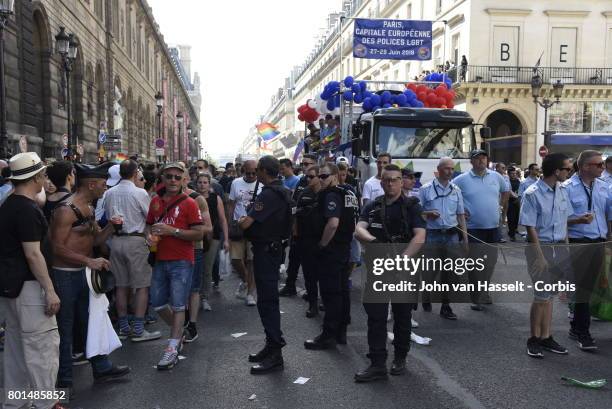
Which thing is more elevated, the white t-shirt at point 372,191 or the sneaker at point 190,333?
the white t-shirt at point 372,191

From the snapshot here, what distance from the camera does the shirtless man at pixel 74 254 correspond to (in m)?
4.64

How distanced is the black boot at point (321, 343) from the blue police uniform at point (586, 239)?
2.52 meters

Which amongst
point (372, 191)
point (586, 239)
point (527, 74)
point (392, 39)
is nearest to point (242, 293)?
point (372, 191)

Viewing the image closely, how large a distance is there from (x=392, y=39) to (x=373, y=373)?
15.9 metres

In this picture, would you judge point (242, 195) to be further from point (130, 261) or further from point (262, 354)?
point (262, 354)

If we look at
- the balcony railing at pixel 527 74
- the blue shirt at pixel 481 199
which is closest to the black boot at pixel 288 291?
the blue shirt at pixel 481 199

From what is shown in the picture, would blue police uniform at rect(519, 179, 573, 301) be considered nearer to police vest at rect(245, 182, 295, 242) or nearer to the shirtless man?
police vest at rect(245, 182, 295, 242)

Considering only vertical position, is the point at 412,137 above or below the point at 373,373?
above

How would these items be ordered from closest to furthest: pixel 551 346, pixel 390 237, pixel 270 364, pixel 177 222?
pixel 390 237 < pixel 270 364 < pixel 177 222 < pixel 551 346

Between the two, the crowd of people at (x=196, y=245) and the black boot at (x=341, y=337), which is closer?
the crowd of people at (x=196, y=245)

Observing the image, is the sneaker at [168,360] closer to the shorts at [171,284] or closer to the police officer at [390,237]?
the shorts at [171,284]

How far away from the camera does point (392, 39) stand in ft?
63.0

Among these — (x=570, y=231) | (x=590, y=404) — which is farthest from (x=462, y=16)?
(x=590, y=404)

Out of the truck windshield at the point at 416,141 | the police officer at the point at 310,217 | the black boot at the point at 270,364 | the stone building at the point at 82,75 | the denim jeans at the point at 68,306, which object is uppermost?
the stone building at the point at 82,75
